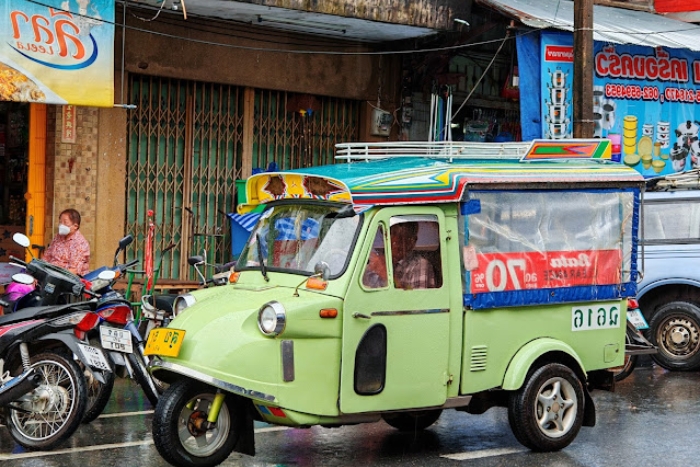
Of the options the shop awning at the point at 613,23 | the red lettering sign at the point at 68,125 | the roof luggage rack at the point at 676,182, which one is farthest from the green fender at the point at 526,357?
the red lettering sign at the point at 68,125

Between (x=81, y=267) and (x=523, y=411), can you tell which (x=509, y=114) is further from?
(x=523, y=411)

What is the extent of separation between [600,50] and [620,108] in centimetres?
83

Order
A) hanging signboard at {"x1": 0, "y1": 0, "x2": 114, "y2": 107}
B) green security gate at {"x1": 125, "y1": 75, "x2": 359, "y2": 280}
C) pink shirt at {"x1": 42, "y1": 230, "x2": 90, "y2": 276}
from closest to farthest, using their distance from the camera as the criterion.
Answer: pink shirt at {"x1": 42, "y1": 230, "x2": 90, "y2": 276}, hanging signboard at {"x1": 0, "y1": 0, "x2": 114, "y2": 107}, green security gate at {"x1": 125, "y1": 75, "x2": 359, "y2": 280}

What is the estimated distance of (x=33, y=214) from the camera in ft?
42.4

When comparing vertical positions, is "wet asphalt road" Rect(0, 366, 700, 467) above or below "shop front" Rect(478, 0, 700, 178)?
below

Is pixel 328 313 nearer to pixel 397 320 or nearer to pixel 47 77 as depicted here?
pixel 397 320

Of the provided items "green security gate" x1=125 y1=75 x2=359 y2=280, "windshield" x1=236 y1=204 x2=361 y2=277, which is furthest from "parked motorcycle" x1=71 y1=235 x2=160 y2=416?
"green security gate" x1=125 y1=75 x2=359 y2=280

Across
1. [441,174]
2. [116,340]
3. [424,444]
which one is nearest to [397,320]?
[441,174]

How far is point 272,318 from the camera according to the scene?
22.0ft

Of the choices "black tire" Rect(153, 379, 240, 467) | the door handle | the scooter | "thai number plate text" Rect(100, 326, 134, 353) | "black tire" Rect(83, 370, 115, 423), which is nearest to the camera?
"black tire" Rect(153, 379, 240, 467)

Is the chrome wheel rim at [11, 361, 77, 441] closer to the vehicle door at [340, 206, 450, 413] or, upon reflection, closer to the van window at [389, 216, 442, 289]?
the vehicle door at [340, 206, 450, 413]

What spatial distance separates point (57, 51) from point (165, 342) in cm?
547

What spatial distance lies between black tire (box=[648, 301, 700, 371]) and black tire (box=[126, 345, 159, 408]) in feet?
20.2

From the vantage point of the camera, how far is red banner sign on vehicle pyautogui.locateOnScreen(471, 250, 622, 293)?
7.65 meters
